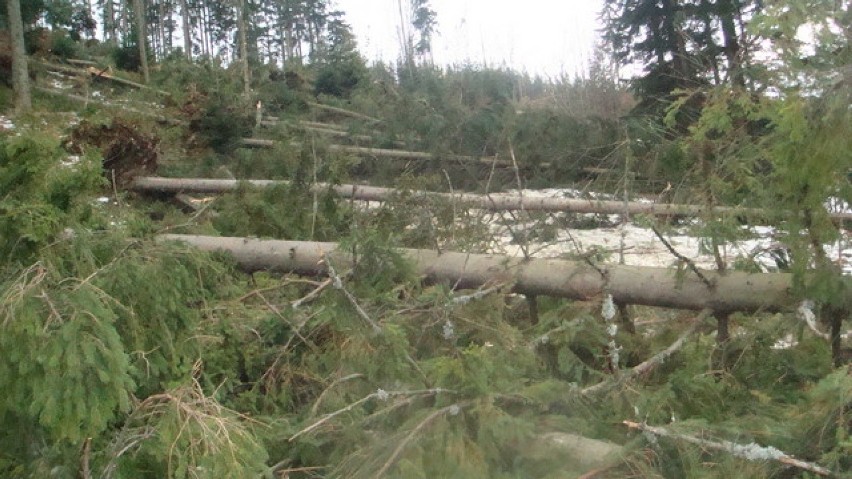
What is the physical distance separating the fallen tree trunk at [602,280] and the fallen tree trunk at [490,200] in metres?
0.33

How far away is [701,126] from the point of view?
10.4ft

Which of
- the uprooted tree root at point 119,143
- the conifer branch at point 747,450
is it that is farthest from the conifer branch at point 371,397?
the uprooted tree root at point 119,143

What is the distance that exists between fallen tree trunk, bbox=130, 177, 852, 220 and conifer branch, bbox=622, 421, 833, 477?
1.37 meters

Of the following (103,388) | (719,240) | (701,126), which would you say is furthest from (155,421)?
(701,126)

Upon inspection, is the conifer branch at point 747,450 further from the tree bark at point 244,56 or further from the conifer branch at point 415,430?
the tree bark at point 244,56

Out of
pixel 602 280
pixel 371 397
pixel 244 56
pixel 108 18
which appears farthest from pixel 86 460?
pixel 108 18

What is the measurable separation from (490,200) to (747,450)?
2.73 metres

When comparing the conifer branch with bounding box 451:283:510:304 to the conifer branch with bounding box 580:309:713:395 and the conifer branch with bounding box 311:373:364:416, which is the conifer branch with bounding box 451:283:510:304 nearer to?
the conifer branch with bounding box 311:373:364:416

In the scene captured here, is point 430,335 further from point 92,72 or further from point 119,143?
point 92,72

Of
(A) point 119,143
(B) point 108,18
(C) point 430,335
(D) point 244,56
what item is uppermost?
(B) point 108,18

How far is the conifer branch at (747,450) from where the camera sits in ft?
5.70

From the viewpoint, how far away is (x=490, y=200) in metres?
4.40

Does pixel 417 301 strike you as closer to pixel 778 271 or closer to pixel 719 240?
pixel 719 240

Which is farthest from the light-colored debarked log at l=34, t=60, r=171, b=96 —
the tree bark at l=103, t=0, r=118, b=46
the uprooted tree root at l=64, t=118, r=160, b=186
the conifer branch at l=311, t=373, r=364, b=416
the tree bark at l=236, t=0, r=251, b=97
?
the tree bark at l=103, t=0, r=118, b=46
